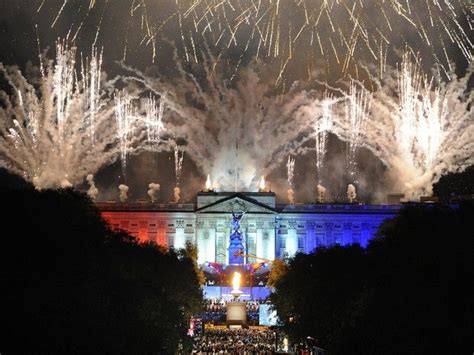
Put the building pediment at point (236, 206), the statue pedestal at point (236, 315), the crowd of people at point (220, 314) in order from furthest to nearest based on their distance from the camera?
the building pediment at point (236, 206)
the crowd of people at point (220, 314)
the statue pedestal at point (236, 315)

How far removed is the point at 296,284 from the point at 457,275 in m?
37.0

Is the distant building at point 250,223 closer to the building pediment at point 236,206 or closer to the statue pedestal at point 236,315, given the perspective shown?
the building pediment at point 236,206

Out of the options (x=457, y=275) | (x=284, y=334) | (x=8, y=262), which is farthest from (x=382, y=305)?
(x=284, y=334)

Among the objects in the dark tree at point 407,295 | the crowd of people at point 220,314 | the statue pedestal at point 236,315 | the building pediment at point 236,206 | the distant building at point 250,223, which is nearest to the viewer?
the dark tree at point 407,295

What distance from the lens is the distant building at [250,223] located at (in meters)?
156

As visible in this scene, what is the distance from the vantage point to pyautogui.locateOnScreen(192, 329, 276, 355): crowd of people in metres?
73.1

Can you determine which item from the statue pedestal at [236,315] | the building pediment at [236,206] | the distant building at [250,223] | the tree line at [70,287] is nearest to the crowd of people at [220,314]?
the statue pedestal at [236,315]

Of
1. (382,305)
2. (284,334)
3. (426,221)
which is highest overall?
(426,221)

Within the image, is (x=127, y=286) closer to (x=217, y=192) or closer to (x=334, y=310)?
(x=334, y=310)

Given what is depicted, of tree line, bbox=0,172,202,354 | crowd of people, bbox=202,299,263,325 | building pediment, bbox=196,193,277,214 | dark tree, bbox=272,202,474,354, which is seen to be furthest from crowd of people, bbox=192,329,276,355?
building pediment, bbox=196,193,277,214

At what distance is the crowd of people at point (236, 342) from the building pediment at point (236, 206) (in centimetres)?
6322

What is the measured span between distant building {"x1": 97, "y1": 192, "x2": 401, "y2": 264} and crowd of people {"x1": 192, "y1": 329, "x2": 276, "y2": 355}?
63.3 metres

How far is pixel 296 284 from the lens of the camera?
82.0m

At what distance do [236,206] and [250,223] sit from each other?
3.60 m
